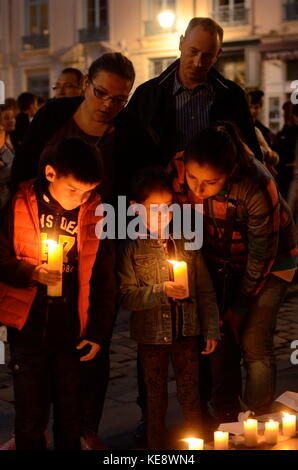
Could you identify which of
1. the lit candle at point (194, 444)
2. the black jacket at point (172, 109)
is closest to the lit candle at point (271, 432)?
the lit candle at point (194, 444)

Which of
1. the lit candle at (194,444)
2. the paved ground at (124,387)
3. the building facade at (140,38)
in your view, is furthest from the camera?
the building facade at (140,38)

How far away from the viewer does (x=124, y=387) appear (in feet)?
16.8

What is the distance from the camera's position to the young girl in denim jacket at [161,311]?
12.2ft

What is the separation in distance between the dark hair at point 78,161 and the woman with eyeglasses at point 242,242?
21.0 inches

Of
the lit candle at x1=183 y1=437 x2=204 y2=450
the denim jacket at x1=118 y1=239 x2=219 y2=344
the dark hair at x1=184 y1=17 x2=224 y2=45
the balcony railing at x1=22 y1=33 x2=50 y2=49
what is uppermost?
the balcony railing at x1=22 y1=33 x2=50 y2=49

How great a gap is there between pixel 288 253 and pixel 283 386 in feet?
4.66

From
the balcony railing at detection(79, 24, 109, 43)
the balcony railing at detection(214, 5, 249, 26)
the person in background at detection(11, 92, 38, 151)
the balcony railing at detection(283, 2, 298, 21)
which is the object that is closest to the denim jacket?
the person in background at detection(11, 92, 38, 151)

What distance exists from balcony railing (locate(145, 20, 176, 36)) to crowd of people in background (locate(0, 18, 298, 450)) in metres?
21.1

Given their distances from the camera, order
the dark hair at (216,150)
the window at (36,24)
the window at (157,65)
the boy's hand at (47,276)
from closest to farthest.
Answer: the boy's hand at (47,276) < the dark hair at (216,150) < the window at (157,65) < the window at (36,24)

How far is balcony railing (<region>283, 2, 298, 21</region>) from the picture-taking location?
22875 millimetres

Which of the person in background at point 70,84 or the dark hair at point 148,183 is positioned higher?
the person in background at point 70,84

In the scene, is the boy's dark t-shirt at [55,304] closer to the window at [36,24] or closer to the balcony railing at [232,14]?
the balcony railing at [232,14]

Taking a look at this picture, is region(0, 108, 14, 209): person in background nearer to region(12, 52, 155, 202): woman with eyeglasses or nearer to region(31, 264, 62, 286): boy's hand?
region(12, 52, 155, 202): woman with eyeglasses

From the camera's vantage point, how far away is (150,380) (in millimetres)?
3822
